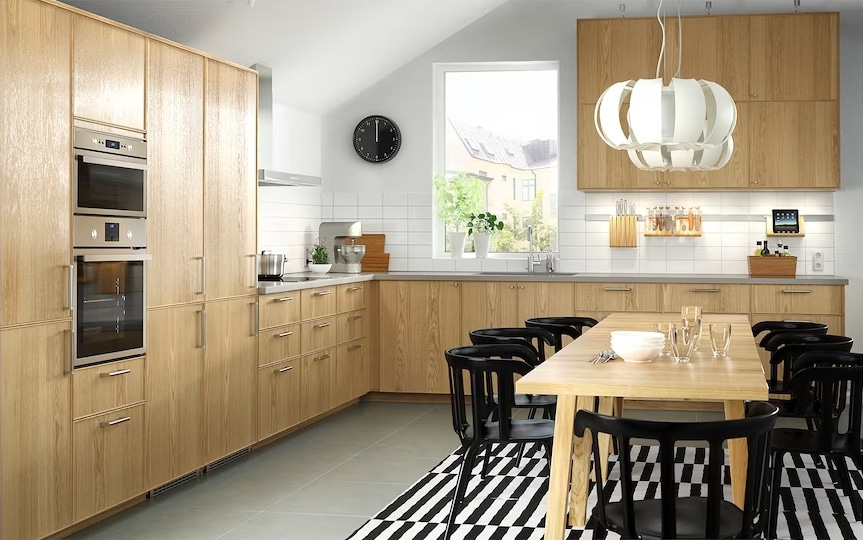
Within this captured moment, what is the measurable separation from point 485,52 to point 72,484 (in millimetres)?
4870

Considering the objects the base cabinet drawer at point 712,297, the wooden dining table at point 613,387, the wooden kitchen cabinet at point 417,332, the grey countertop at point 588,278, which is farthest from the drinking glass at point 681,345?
the wooden kitchen cabinet at point 417,332

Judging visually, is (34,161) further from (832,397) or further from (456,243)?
(456,243)

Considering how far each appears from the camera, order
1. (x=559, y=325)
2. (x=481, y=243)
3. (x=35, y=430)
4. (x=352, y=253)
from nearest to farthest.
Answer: (x=35, y=430)
(x=559, y=325)
(x=352, y=253)
(x=481, y=243)

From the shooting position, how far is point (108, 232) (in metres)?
3.94

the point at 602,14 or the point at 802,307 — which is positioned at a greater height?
the point at 602,14

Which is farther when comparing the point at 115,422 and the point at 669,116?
the point at 115,422

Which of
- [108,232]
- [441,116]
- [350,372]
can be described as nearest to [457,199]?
[441,116]

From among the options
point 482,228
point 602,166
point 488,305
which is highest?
point 602,166

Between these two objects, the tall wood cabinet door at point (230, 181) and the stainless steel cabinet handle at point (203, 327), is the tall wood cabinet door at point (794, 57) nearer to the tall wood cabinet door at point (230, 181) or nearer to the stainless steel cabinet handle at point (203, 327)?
the tall wood cabinet door at point (230, 181)

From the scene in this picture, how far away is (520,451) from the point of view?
500 centimetres

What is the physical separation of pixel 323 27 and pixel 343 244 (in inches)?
68.3

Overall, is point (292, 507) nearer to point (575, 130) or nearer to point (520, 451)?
point (520, 451)

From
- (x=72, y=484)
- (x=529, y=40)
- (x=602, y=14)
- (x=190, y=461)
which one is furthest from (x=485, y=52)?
(x=72, y=484)

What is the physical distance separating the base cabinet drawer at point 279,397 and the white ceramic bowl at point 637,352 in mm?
A: 2378
